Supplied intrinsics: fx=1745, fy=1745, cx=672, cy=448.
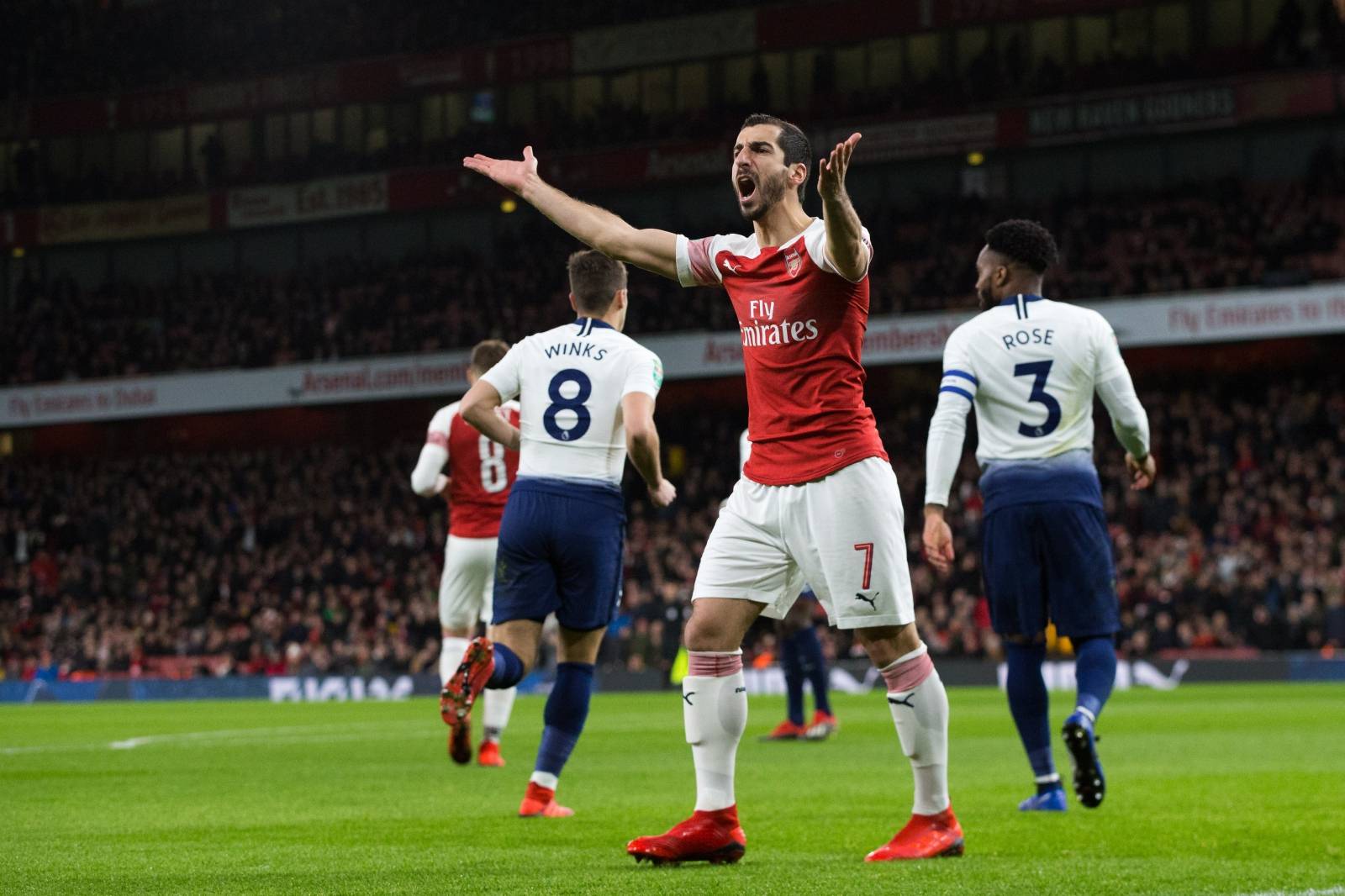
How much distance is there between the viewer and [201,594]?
1444 inches

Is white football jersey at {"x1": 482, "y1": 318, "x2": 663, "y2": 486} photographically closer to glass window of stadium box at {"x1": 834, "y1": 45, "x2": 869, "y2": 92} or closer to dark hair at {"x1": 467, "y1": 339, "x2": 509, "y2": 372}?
dark hair at {"x1": 467, "y1": 339, "x2": 509, "y2": 372}

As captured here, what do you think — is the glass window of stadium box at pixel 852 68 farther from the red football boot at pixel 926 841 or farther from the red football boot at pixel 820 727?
the red football boot at pixel 926 841

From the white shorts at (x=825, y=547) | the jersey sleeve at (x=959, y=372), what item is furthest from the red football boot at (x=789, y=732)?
the white shorts at (x=825, y=547)

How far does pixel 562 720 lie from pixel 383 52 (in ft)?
129

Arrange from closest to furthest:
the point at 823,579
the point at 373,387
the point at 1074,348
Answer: the point at 823,579, the point at 1074,348, the point at 373,387

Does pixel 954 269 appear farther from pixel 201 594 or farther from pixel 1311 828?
pixel 1311 828

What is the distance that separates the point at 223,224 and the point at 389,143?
4.70 m

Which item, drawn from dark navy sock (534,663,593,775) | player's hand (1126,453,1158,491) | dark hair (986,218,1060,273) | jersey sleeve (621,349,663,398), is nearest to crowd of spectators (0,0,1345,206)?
dark hair (986,218,1060,273)

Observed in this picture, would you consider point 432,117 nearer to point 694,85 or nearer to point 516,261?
point 516,261

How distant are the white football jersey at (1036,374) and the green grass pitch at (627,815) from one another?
5.39ft

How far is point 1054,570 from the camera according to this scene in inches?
292

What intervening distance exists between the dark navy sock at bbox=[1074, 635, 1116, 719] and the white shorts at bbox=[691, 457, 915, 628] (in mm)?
1527

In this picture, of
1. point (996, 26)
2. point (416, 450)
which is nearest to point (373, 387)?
point (416, 450)

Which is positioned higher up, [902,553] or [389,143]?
[389,143]
